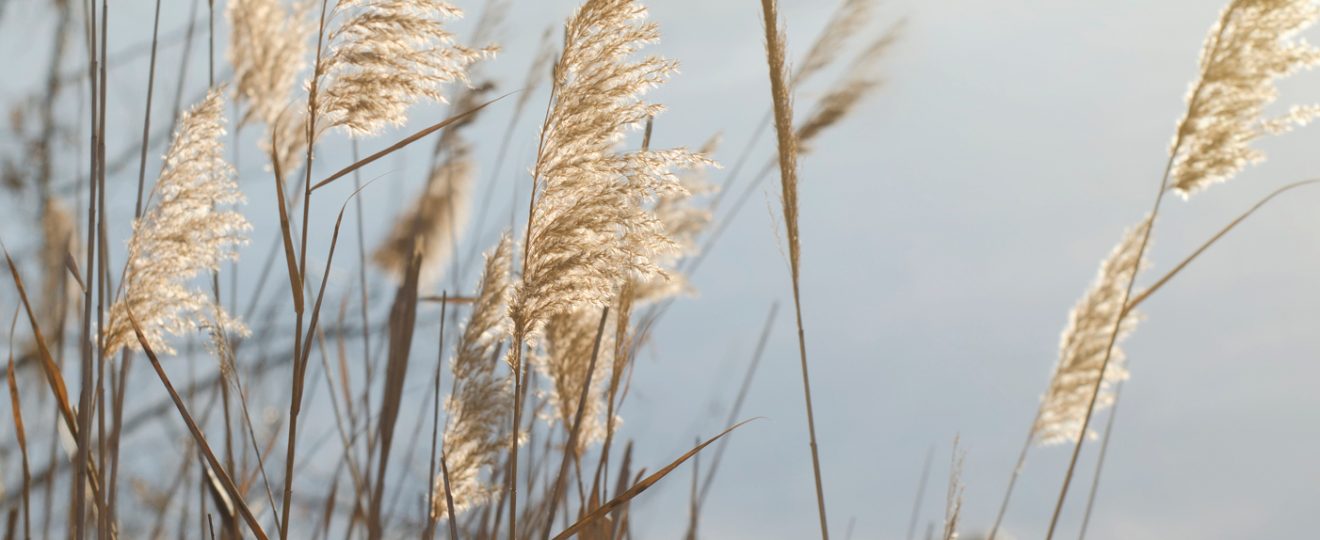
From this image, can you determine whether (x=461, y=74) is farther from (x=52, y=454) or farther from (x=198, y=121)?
(x=52, y=454)

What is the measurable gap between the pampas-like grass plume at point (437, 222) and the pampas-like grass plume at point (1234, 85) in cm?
207

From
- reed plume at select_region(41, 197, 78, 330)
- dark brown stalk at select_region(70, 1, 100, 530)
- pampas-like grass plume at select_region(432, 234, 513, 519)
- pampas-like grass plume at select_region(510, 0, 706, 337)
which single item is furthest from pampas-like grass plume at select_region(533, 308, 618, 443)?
reed plume at select_region(41, 197, 78, 330)

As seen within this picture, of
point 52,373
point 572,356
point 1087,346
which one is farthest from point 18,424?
point 1087,346

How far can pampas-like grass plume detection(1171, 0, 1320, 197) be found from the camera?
2.86 m

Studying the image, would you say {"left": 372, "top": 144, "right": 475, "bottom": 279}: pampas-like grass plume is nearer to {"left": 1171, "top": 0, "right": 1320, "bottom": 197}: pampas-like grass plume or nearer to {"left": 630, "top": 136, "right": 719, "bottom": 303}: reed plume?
{"left": 630, "top": 136, "right": 719, "bottom": 303}: reed plume

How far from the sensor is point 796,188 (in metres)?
2.07

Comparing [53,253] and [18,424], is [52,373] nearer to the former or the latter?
[18,424]

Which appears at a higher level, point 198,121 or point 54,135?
point 54,135

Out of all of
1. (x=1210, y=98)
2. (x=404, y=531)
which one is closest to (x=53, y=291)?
(x=404, y=531)

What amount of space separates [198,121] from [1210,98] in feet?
8.00

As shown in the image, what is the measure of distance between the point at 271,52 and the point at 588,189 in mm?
1539

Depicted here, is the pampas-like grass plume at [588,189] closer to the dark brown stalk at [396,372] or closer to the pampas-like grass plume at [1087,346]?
the dark brown stalk at [396,372]

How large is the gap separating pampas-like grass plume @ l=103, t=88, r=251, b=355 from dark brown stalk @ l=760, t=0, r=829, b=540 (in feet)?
3.31

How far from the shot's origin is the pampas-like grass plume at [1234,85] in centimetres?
286
